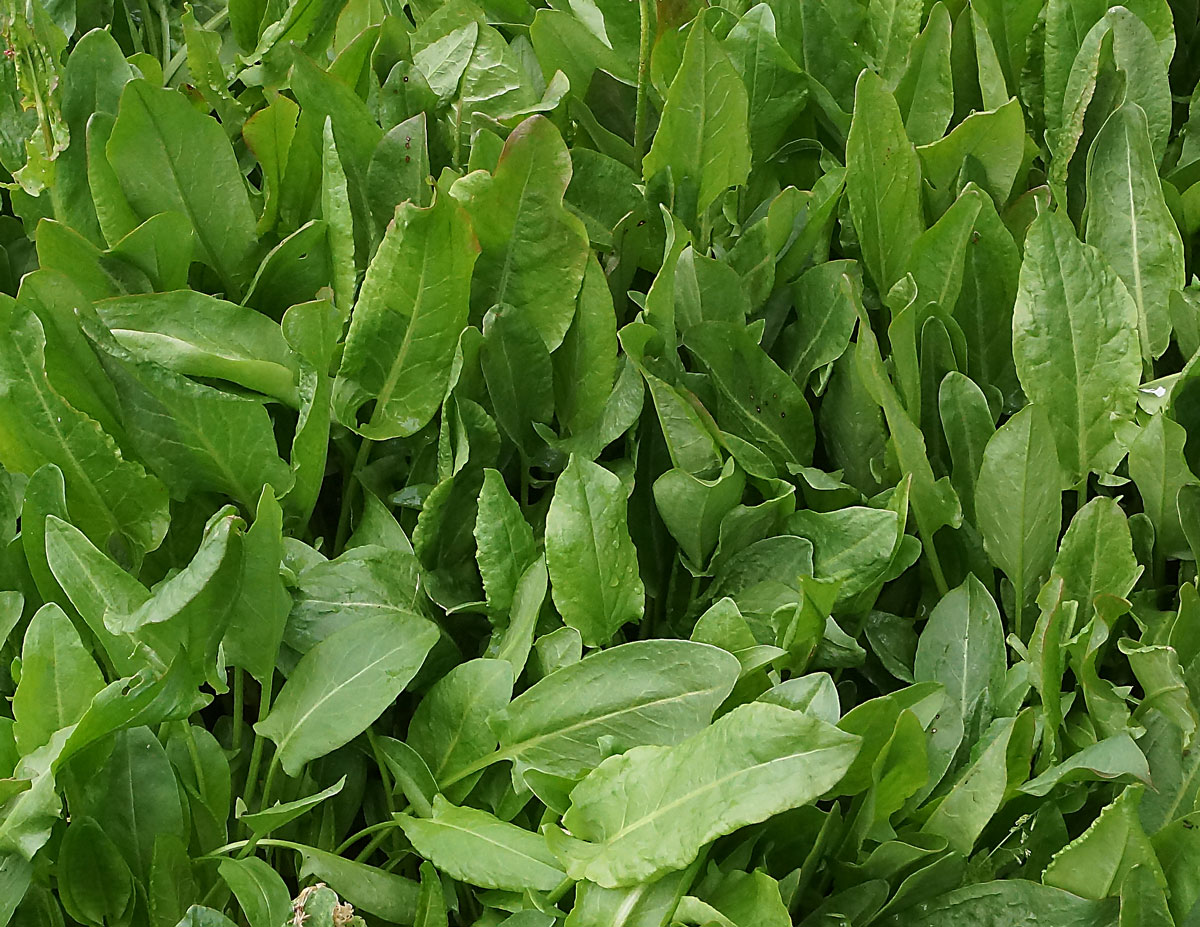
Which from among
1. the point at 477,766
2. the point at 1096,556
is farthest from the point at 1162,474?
the point at 477,766

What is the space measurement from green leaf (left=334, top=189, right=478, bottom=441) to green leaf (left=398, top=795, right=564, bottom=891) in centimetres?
25

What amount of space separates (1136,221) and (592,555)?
0.46 meters

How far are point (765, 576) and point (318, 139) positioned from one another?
47 cm

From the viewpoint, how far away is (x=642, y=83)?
904 mm

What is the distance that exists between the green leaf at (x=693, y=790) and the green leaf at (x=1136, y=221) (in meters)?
0.43

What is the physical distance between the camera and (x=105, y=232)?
2.78 ft

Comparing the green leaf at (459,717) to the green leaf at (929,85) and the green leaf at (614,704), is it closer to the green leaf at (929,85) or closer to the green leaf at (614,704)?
the green leaf at (614,704)

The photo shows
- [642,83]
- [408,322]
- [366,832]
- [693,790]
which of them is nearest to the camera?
[693,790]

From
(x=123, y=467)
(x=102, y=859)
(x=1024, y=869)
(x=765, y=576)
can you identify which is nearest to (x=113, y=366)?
(x=123, y=467)

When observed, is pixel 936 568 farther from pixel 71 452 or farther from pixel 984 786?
pixel 71 452

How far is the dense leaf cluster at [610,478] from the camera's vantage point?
61 centimetres

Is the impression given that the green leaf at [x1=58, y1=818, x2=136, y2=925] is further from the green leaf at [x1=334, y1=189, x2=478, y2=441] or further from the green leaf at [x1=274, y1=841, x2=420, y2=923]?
the green leaf at [x1=334, y1=189, x2=478, y2=441]

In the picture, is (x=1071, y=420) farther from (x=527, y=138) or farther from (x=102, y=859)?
(x=102, y=859)

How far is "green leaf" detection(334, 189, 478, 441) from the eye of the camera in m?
0.75
